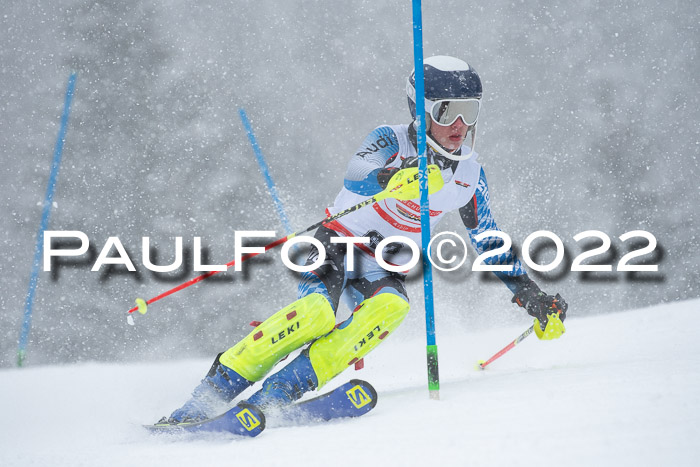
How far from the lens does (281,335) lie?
254cm

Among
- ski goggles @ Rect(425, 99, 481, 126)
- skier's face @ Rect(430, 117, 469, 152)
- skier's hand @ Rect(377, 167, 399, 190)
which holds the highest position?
ski goggles @ Rect(425, 99, 481, 126)

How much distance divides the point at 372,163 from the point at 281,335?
2.75 feet

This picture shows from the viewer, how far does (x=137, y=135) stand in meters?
7.08

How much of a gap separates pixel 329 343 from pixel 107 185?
17.2 ft

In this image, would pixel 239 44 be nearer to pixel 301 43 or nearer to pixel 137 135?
pixel 301 43

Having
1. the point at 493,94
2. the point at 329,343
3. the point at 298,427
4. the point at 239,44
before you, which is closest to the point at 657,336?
the point at 329,343

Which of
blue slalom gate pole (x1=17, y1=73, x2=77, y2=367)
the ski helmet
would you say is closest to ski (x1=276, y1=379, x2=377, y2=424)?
the ski helmet

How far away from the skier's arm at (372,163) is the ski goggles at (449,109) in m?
Answer: 0.21

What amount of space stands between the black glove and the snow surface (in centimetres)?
29

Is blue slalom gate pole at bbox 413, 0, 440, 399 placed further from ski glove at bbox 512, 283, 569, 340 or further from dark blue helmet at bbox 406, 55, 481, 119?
ski glove at bbox 512, 283, 569, 340

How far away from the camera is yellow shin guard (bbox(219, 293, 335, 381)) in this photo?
2.54 metres

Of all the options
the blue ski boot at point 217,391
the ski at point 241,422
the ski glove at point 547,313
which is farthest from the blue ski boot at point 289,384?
the ski glove at point 547,313

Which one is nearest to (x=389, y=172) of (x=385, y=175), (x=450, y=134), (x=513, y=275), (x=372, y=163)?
(x=385, y=175)

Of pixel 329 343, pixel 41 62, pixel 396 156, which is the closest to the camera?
pixel 329 343
